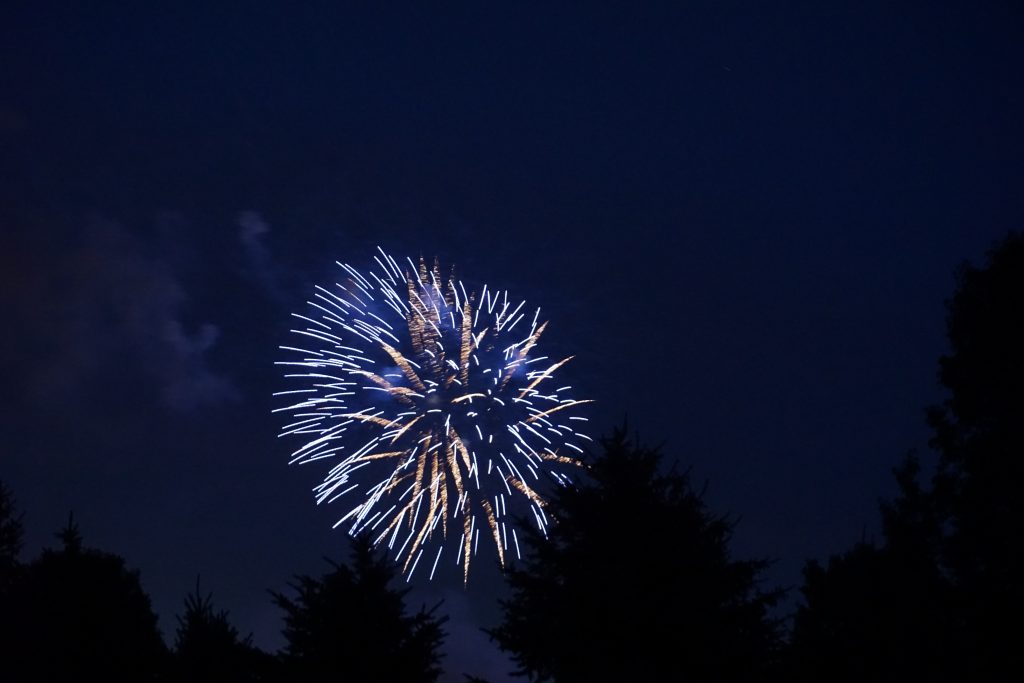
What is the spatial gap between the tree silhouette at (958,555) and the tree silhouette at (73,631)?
12.0m

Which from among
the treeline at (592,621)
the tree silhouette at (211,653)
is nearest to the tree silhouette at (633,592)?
the treeline at (592,621)

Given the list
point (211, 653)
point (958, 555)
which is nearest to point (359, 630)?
point (211, 653)

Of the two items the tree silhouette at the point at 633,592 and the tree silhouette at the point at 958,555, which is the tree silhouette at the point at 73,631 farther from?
the tree silhouette at the point at 958,555

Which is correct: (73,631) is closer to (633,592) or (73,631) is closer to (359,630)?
(359,630)

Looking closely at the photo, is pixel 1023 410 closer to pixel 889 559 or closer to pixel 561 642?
pixel 889 559

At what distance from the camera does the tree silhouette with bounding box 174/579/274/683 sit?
1509 cm

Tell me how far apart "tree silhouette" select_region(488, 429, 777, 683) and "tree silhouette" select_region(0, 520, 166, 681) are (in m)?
7.02

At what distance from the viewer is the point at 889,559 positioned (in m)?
17.7

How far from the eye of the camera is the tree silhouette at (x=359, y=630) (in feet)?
48.1

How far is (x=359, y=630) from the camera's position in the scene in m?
14.9

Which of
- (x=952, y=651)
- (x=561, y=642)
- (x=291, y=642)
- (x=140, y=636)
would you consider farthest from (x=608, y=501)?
(x=140, y=636)

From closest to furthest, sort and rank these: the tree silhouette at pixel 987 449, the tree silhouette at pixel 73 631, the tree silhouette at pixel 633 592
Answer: the tree silhouette at pixel 633 592, the tree silhouette at pixel 73 631, the tree silhouette at pixel 987 449

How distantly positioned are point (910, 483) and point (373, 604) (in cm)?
2081

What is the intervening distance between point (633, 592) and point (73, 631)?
10393mm
